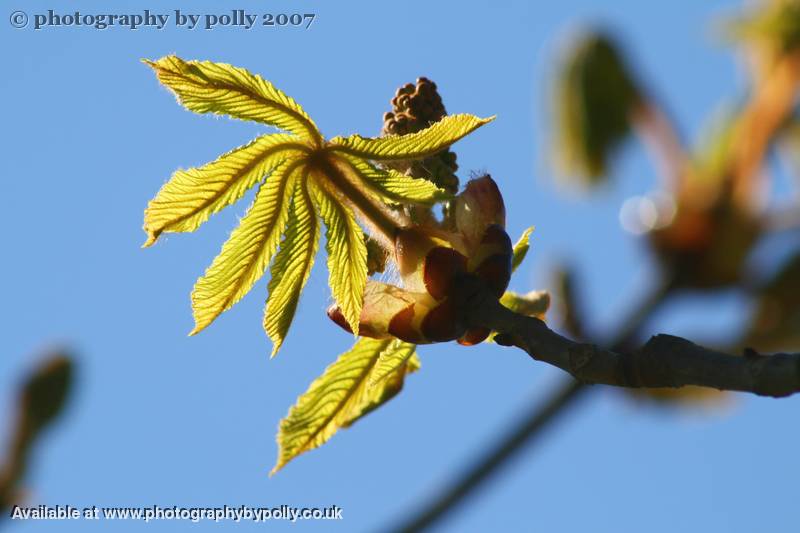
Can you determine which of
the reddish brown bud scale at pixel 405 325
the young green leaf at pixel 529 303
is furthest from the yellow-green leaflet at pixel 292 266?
the young green leaf at pixel 529 303

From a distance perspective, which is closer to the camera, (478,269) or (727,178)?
(478,269)

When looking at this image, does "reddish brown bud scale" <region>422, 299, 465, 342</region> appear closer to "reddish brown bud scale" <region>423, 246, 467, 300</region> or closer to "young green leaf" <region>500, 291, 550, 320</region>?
"reddish brown bud scale" <region>423, 246, 467, 300</region>

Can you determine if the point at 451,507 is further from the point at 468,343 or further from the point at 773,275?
the point at 773,275

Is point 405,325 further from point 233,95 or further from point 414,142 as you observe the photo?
point 233,95

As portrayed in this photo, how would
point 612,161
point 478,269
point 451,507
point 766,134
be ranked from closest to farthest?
point 478,269, point 451,507, point 766,134, point 612,161

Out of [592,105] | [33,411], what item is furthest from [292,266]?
[592,105]

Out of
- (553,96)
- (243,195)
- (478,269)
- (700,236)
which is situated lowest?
(478,269)

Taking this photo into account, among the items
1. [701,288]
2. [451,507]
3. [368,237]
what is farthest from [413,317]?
[701,288]

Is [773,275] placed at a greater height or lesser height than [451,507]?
greater
